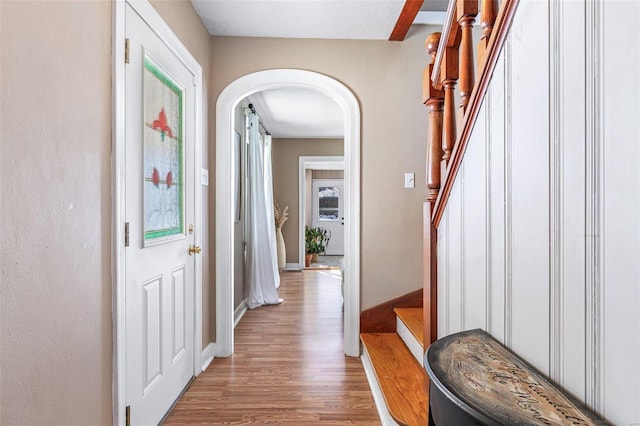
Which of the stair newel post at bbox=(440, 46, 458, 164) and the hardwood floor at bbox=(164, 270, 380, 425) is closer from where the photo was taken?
the stair newel post at bbox=(440, 46, 458, 164)

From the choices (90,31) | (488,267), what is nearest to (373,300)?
(488,267)

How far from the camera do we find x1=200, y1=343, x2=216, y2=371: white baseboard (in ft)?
8.26

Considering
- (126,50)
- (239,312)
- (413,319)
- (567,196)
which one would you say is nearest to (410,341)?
(413,319)

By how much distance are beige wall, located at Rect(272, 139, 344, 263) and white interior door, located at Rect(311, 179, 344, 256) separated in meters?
2.80

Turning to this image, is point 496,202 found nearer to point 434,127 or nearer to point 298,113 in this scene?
point 434,127

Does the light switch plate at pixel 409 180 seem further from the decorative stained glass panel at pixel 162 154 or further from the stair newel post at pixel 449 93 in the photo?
the decorative stained glass panel at pixel 162 154

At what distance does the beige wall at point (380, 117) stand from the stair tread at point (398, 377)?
12.9 inches

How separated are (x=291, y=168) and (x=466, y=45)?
5.66m

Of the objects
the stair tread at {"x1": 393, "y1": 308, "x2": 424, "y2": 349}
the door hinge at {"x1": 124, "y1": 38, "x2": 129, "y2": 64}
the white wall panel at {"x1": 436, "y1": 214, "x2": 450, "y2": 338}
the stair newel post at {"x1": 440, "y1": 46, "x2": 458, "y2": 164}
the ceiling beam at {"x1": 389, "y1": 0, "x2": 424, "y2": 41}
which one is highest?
the ceiling beam at {"x1": 389, "y1": 0, "x2": 424, "y2": 41}

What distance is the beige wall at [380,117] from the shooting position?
8.91 ft

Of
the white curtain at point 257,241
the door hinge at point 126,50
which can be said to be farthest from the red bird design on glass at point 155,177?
the white curtain at point 257,241

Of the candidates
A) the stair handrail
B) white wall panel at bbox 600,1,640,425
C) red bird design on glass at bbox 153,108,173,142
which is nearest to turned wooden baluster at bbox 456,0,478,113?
the stair handrail

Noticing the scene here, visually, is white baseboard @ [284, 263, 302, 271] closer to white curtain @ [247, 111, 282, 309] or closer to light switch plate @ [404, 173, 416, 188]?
white curtain @ [247, 111, 282, 309]

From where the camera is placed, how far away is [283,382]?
232cm
